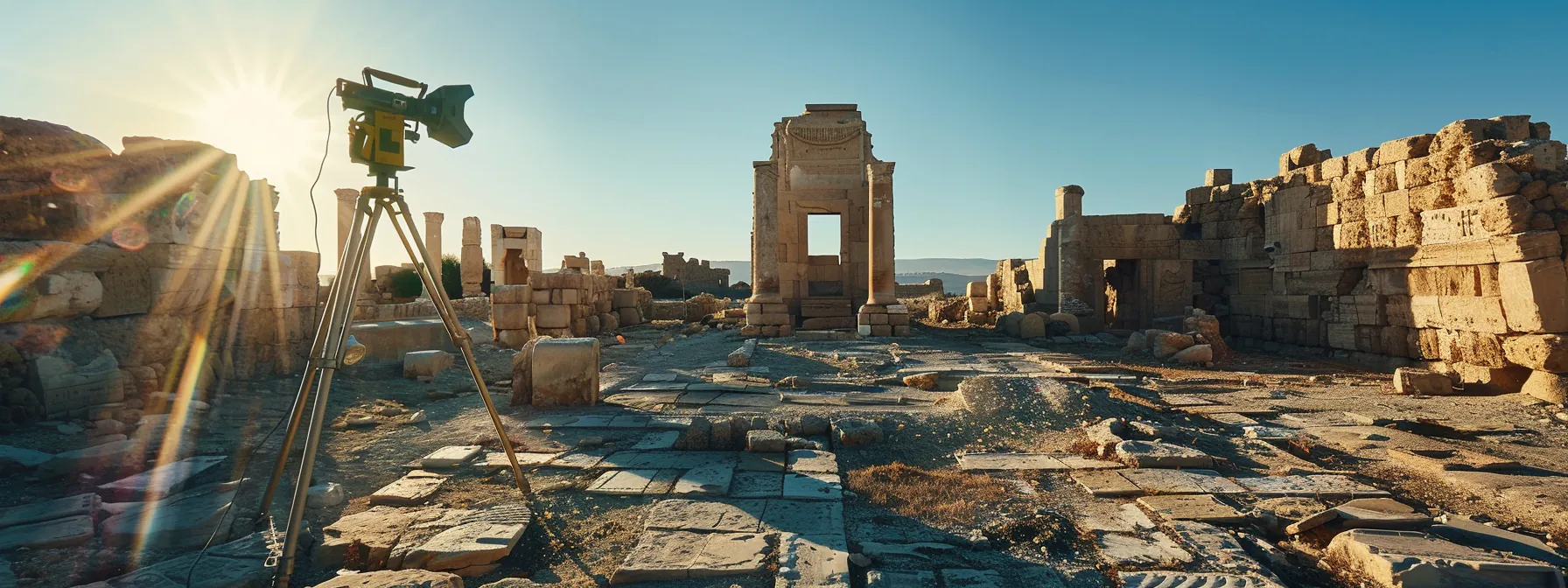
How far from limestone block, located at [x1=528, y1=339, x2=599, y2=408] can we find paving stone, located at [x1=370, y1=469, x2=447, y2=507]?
2.34m

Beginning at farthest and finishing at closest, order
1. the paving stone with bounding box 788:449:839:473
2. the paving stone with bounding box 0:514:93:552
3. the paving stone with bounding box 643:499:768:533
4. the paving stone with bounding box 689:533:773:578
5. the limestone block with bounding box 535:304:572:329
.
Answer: the limestone block with bounding box 535:304:572:329 → the paving stone with bounding box 788:449:839:473 → the paving stone with bounding box 643:499:768:533 → the paving stone with bounding box 0:514:93:552 → the paving stone with bounding box 689:533:773:578

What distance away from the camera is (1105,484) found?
4.16 metres

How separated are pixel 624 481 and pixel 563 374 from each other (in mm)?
2794

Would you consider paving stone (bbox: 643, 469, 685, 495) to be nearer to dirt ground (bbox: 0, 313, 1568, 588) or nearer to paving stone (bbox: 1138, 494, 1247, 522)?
dirt ground (bbox: 0, 313, 1568, 588)

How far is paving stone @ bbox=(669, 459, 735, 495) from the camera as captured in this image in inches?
160

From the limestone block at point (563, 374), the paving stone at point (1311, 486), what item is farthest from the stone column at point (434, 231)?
the paving stone at point (1311, 486)

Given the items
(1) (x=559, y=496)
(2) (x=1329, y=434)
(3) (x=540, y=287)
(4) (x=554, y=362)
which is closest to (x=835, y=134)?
(3) (x=540, y=287)

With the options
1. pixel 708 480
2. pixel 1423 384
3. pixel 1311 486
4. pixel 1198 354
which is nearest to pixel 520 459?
pixel 708 480

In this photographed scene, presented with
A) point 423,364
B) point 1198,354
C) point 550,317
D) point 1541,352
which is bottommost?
point 1198,354

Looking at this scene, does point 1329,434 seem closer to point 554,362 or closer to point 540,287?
point 554,362

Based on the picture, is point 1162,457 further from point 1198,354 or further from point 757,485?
point 1198,354

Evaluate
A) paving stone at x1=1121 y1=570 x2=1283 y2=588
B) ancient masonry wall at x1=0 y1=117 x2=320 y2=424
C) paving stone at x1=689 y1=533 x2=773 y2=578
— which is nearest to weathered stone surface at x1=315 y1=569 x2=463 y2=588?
paving stone at x1=689 y1=533 x2=773 y2=578

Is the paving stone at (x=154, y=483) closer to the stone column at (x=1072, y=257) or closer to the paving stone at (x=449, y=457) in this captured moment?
the paving stone at (x=449, y=457)

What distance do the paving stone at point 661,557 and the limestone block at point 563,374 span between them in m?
3.67
